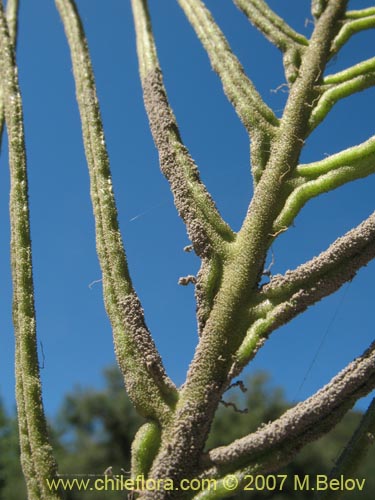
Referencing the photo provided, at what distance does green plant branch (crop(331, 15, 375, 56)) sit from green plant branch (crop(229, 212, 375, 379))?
87 centimetres

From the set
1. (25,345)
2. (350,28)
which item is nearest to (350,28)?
(350,28)

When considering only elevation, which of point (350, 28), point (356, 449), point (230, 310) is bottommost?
point (356, 449)

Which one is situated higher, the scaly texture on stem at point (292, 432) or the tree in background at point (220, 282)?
the tree in background at point (220, 282)

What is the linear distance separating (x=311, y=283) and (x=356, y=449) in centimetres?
41

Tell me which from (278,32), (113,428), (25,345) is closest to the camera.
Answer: (25,345)

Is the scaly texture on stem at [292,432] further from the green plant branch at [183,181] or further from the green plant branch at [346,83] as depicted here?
the green plant branch at [346,83]

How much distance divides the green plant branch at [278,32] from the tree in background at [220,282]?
0.03m

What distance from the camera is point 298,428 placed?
1.28 metres

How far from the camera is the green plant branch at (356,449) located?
1232 millimetres

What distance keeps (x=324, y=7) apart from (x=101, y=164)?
117 centimetres

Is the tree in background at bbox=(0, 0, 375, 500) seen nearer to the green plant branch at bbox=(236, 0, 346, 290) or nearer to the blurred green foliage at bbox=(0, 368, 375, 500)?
the green plant branch at bbox=(236, 0, 346, 290)

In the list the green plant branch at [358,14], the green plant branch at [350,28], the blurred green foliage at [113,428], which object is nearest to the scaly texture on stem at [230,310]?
the green plant branch at [350,28]

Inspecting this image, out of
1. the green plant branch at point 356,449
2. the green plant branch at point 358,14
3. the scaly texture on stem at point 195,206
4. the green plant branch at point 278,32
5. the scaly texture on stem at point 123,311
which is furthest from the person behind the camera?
the green plant branch at point 358,14

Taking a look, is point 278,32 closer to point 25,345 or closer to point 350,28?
point 350,28
